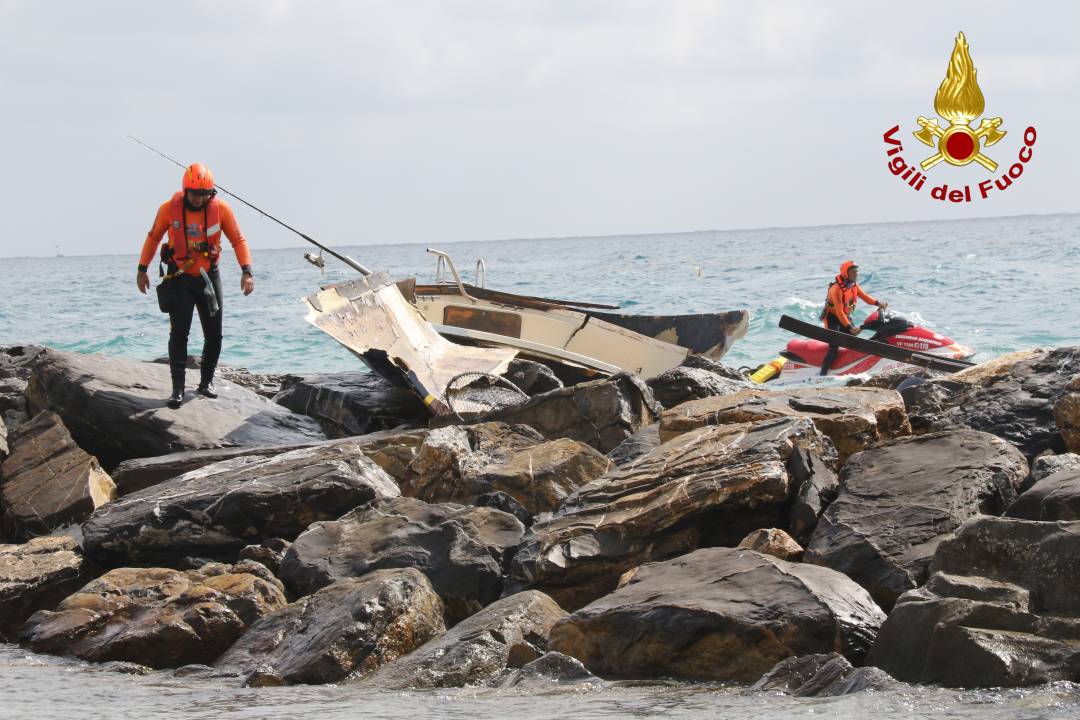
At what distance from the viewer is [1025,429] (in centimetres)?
720

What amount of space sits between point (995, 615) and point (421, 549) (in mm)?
2954

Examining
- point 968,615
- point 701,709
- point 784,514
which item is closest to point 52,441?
point 784,514

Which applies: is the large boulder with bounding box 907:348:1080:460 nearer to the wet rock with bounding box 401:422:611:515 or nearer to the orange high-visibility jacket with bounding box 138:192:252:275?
the wet rock with bounding box 401:422:611:515

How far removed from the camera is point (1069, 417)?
6.77m

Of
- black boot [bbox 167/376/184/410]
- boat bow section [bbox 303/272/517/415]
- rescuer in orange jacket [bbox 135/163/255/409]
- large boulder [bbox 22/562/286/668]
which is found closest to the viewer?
large boulder [bbox 22/562/286/668]

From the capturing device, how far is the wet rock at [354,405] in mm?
10305

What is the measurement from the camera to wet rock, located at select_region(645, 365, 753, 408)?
1005cm

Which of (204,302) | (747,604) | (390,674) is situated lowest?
(390,674)

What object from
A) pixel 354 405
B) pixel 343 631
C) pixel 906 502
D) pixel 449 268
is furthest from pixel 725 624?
pixel 449 268

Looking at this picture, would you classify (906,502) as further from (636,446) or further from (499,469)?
(499,469)

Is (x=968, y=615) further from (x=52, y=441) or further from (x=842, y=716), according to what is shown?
(x=52, y=441)

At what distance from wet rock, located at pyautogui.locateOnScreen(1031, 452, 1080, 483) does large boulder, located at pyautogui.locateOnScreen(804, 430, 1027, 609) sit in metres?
0.07

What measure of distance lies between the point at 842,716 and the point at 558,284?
47248 mm

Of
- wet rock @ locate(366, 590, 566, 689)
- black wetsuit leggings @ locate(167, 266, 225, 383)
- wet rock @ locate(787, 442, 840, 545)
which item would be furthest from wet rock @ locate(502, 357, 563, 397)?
wet rock @ locate(366, 590, 566, 689)
